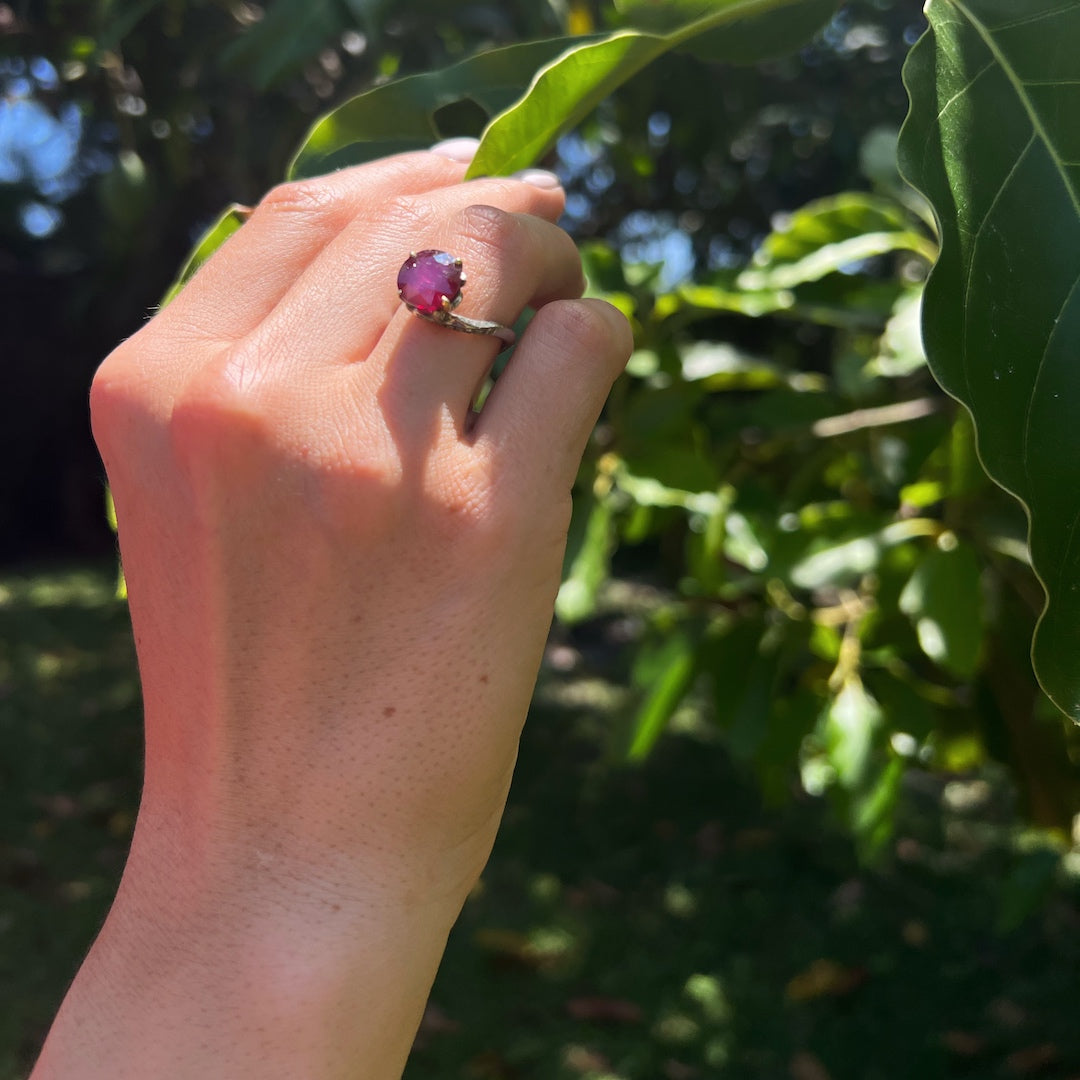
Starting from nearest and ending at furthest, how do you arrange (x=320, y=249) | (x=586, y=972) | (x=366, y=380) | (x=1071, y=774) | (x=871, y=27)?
1. (x=366, y=380)
2. (x=320, y=249)
3. (x=1071, y=774)
4. (x=871, y=27)
5. (x=586, y=972)

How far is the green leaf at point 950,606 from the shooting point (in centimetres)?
124

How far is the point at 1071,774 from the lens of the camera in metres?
1.43

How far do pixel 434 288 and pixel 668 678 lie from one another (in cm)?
101

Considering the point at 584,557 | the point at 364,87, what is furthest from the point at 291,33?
the point at 584,557

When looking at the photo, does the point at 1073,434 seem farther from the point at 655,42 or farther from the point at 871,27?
the point at 871,27

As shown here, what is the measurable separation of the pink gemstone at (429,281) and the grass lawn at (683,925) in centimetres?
119

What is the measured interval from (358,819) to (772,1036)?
2.01 m

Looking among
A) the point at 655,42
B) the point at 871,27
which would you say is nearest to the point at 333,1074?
the point at 655,42

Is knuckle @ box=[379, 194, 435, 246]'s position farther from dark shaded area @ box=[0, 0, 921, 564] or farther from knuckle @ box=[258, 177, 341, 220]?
dark shaded area @ box=[0, 0, 921, 564]

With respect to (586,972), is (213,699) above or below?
above

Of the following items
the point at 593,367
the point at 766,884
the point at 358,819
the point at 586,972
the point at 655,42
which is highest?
the point at 655,42

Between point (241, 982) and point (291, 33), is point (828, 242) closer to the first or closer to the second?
point (291, 33)

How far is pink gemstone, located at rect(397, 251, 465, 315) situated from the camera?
0.64m

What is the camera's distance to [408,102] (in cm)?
92
